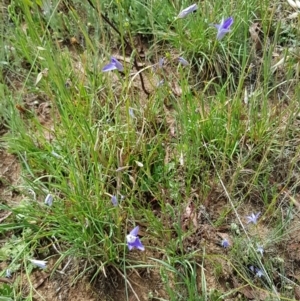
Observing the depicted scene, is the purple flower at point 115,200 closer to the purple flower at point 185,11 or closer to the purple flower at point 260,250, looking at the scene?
the purple flower at point 260,250

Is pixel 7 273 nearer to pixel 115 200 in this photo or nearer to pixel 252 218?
pixel 115 200

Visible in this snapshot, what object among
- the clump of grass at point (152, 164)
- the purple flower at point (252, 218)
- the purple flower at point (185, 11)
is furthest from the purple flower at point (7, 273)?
the purple flower at point (185, 11)

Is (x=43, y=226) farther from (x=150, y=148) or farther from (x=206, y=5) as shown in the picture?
(x=206, y=5)

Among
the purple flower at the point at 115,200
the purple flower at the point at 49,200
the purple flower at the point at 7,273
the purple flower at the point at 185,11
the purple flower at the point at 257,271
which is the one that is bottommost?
the purple flower at the point at 7,273

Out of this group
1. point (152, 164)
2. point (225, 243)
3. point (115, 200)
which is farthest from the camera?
point (152, 164)

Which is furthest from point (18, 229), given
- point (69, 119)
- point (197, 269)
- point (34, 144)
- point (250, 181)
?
point (250, 181)

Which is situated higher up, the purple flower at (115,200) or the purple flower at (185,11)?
the purple flower at (185,11)

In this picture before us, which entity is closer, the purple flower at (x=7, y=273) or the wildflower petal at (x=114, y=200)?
the wildflower petal at (x=114, y=200)

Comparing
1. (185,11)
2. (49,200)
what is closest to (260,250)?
(49,200)

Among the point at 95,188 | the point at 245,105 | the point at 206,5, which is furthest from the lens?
the point at 206,5

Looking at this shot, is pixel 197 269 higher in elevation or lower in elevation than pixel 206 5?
lower

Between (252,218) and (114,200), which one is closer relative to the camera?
(114,200)
